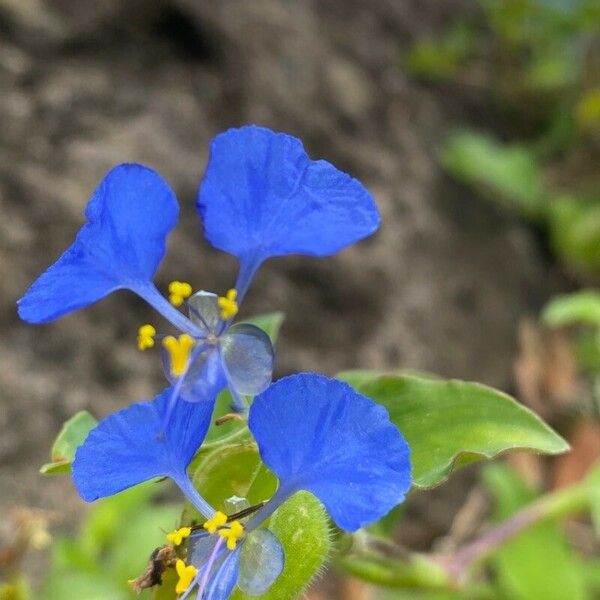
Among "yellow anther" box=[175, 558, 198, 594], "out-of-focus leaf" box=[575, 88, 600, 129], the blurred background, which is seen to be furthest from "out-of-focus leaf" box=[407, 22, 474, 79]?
"yellow anther" box=[175, 558, 198, 594]

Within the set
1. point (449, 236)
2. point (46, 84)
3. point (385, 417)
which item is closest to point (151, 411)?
point (385, 417)

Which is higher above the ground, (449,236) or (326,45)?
(326,45)

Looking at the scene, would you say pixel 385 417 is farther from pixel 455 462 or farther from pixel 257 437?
pixel 455 462

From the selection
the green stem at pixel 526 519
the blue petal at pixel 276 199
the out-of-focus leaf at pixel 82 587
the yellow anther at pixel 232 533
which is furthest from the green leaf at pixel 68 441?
the green stem at pixel 526 519

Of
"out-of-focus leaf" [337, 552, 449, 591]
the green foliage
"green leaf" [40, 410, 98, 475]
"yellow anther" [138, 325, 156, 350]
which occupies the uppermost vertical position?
"yellow anther" [138, 325, 156, 350]

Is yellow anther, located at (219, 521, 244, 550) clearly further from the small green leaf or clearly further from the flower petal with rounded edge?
the flower petal with rounded edge

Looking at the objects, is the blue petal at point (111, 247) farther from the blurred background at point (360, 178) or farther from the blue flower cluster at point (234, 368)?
the blurred background at point (360, 178)

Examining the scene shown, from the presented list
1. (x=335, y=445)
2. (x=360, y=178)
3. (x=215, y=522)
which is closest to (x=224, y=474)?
(x=215, y=522)

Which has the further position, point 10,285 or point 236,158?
point 10,285
